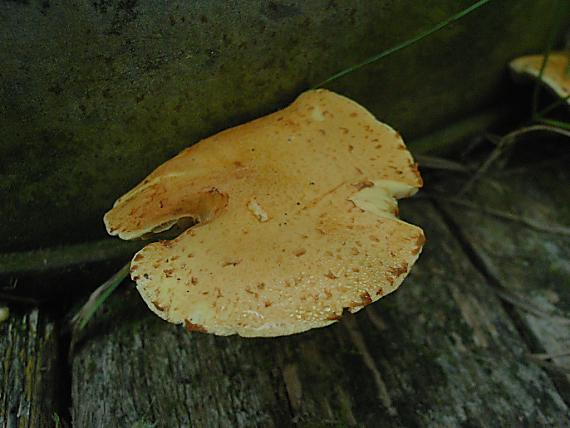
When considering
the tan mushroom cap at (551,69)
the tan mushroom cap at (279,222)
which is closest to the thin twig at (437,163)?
the tan mushroom cap at (551,69)

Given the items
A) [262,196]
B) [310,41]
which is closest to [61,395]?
[262,196]

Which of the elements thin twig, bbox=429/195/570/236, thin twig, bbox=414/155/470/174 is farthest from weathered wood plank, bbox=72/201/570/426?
thin twig, bbox=414/155/470/174

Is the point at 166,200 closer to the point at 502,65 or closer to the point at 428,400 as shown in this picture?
the point at 428,400

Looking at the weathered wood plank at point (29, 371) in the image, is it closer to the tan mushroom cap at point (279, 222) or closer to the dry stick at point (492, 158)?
the tan mushroom cap at point (279, 222)

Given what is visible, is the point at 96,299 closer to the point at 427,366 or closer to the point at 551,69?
the point at 427,366

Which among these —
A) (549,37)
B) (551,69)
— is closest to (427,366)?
(551,69)
